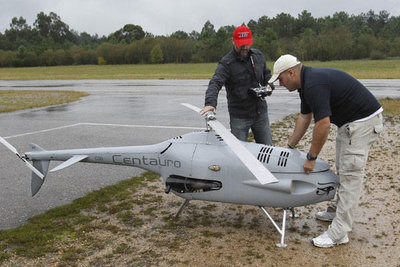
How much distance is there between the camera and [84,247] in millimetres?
4008

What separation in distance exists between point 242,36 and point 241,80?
575 millimetres

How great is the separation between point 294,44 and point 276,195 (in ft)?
235

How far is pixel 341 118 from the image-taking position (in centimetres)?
379

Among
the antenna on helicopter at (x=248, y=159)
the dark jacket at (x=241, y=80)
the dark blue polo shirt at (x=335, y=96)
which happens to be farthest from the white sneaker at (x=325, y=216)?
the antenna on helicopter at (x=248, y=159)

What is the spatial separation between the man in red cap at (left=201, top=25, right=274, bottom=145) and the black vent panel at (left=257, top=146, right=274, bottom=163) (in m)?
0.88

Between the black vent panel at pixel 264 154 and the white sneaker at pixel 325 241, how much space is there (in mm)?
996

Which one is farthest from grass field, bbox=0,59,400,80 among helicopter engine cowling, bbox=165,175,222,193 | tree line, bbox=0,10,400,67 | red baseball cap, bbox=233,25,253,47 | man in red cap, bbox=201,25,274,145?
helicopter engine cowling, bbox=165,175,222,193

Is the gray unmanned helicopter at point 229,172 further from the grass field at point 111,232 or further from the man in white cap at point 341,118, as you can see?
the grass field at point 111,232

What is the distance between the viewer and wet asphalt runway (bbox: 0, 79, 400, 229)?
5649mm

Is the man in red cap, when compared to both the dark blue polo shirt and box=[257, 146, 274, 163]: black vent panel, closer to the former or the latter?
box=[257, 146, 274, 163]: black vent panel

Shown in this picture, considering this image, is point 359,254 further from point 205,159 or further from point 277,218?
point 205,159

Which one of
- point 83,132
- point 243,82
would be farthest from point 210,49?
point 243,82

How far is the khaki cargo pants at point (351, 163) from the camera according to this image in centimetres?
372

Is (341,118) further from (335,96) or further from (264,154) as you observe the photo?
(264,154)
